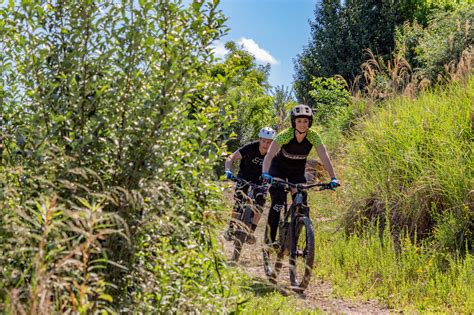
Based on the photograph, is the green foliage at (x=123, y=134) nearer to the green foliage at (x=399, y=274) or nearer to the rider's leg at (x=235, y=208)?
the rider's leg at (x=235, y=208)

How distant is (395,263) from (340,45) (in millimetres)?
24309

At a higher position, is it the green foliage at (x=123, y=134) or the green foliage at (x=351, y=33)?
the green foliage at (x=351, y=33)

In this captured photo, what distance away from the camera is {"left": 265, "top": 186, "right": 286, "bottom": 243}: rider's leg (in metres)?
7.73

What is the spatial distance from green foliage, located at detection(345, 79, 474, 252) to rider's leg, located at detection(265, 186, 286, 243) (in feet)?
4.19

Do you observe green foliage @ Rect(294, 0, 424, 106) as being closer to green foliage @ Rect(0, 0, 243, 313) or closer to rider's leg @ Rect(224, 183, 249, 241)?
rider's leg @ Rect(224, 183, 249, 241)

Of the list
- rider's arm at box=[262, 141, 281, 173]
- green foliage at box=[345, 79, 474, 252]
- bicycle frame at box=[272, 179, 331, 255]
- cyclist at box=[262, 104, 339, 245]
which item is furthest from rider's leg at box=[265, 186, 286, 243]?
green foliage at box=[345, 79, 474, 252]

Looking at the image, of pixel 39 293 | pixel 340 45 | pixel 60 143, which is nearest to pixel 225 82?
pixel 60 143

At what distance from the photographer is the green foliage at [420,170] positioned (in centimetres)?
782

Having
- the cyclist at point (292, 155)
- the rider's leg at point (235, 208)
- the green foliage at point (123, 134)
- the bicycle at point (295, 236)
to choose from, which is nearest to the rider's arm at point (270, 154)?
the cyclist at point (292, 155)

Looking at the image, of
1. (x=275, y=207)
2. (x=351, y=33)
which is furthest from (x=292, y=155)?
(x=351, y=33)

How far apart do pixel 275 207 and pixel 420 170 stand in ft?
6.86

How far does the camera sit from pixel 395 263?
7297 mm

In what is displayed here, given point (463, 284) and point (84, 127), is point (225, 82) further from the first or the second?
point (463, 284)

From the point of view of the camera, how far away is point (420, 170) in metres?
8.49
